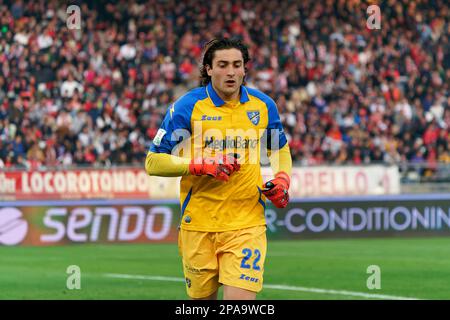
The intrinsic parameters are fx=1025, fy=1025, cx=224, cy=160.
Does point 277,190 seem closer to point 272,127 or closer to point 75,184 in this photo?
point 272,127

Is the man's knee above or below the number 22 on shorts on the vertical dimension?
below

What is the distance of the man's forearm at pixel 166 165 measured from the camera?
702 cm

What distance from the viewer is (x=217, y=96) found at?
725 centimetres

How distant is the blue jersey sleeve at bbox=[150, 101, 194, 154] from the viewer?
23.5 ft

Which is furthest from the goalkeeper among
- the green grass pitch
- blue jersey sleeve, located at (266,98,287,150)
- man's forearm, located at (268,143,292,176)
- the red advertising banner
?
the red advertising banner

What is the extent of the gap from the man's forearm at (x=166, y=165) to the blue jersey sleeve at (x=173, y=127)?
3.0 inches

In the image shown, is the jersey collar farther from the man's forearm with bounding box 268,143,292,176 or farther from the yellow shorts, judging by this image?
the yellow shorts

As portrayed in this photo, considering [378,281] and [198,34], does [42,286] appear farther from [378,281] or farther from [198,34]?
[198,34]

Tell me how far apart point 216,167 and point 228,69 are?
71cm

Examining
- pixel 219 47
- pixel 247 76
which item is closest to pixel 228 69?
pixel 219 47

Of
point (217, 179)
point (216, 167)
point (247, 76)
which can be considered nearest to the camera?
point (216, 167)

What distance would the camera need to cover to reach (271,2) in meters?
30.8

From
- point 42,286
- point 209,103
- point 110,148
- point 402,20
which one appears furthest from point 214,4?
point 209,103

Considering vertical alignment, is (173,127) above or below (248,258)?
above
